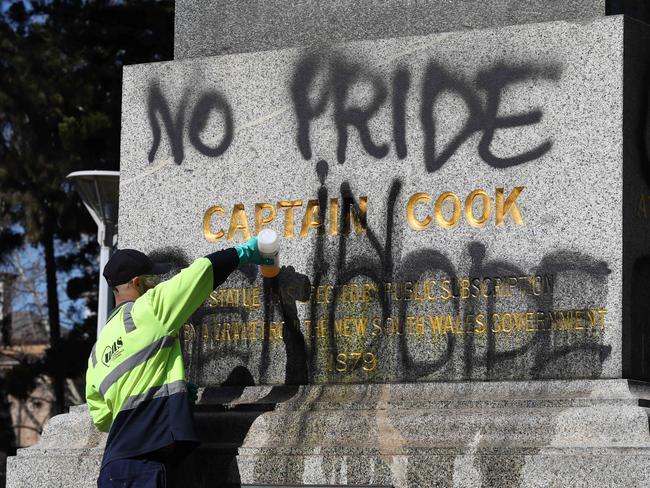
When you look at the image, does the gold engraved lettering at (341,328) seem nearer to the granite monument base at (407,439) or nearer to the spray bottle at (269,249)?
the granite monument base at (407,439)

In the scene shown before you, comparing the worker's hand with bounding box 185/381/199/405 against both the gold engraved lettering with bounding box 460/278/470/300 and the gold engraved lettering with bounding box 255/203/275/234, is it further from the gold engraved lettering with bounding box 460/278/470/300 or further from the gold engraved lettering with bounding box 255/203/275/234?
the gold engraved lettering with bounding box 460/278/470/300

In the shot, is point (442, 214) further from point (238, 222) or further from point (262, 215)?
point (238, 222)

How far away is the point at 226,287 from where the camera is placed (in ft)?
22.2

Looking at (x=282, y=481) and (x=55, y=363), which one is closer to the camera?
(x=282, y=481)

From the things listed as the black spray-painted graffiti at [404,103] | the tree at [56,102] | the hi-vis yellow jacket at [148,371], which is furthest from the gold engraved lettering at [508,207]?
the tree at [56,102]

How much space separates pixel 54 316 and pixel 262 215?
613 inches

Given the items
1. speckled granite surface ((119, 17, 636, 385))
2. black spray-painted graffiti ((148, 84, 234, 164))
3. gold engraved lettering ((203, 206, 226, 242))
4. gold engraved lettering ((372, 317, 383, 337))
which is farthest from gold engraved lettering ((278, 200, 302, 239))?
gold engraved lettering ((372, 317, 383, 337))

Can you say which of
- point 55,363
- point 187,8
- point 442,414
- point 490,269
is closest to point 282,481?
point 442,414

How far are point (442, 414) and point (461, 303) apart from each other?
0.52 metres

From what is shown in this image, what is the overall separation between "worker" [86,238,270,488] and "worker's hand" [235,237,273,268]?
0.59ft

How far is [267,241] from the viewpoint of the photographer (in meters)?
6.47

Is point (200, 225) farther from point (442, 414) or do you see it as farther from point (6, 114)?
point (6, 114)

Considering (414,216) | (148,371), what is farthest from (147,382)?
(414,216)

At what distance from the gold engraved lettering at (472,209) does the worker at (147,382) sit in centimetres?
101
